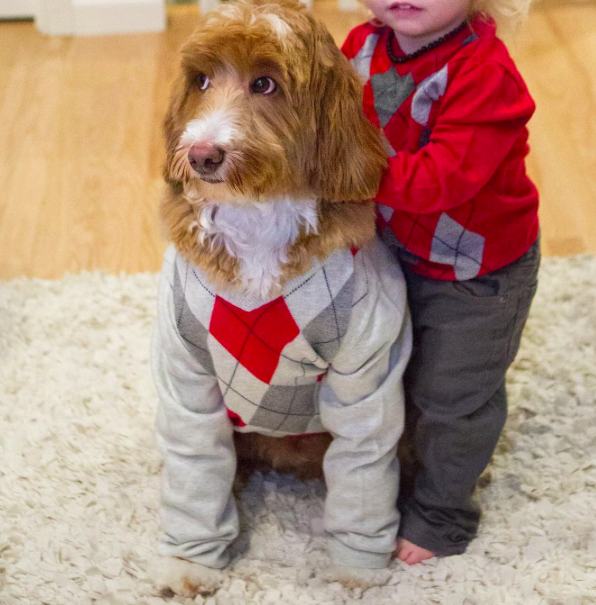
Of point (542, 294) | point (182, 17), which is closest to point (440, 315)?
point (542, 294)

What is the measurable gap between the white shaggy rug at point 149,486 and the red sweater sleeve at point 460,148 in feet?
1.82

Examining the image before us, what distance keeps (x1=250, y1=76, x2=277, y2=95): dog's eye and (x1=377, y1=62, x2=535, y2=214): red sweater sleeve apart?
0.17 meters

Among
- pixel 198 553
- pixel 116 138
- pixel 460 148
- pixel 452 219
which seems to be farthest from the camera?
pixel 116 138

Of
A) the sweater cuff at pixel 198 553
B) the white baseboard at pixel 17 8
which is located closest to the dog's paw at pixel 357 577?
the sweater cuff at pixel 198 553

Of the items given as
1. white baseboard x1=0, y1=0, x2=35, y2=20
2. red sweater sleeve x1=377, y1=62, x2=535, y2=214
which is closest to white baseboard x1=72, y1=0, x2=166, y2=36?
white baseboard x1=0, y1=0, x2=35, y2=20

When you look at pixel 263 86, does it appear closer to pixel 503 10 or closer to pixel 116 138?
pixel 503 10

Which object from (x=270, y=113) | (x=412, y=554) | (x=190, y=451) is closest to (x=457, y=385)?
(x=412, y=554)

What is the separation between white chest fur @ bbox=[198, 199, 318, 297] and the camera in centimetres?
100

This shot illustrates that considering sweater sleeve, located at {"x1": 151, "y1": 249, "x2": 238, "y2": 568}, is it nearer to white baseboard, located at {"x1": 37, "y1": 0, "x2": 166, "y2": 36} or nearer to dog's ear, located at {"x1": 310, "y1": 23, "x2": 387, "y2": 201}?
dog's ear, located at {"x1": 310, "y1": 23, "x2": 387, "y2": 201}

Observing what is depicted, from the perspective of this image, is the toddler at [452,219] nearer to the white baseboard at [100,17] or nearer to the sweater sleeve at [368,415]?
the sweater sleeve at [368,415]

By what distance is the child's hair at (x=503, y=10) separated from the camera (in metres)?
1.07

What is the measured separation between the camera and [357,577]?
1.23 meters

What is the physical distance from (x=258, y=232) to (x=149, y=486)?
0.55 meters

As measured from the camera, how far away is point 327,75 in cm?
94
